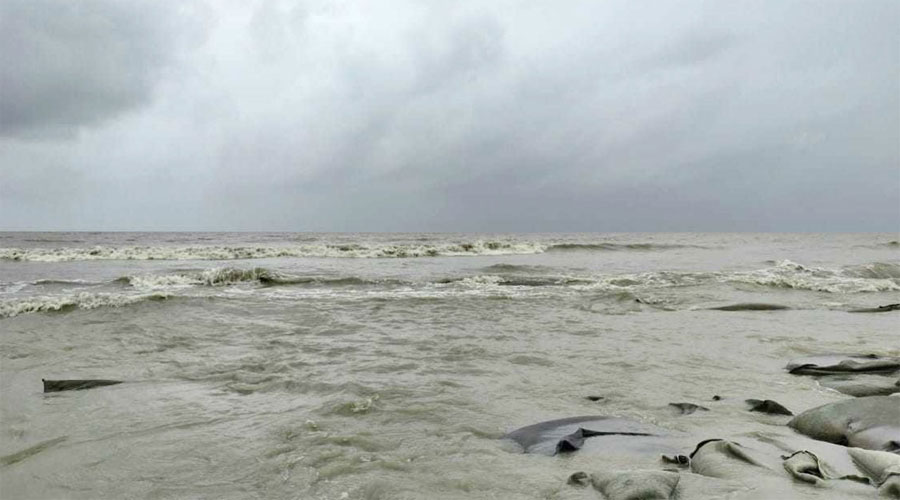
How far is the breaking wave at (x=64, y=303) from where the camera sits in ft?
32.8

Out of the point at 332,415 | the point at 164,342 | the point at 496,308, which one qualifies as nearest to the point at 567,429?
the point at 332,415

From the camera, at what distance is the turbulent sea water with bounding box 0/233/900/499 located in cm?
311

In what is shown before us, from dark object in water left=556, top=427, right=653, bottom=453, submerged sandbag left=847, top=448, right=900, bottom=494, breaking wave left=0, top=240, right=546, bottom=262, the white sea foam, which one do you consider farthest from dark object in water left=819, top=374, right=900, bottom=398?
breaking wave left=0, top=240, right=546, bottom=262

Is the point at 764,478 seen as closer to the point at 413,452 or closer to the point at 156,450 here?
the point at 413,452

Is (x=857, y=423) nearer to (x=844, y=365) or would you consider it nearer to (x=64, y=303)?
(x=844, y=365)

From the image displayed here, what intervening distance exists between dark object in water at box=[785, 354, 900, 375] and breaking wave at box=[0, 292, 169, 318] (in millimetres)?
11530

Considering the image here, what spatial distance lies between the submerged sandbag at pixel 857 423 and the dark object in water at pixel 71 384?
6024mm

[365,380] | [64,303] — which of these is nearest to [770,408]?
[365,380]

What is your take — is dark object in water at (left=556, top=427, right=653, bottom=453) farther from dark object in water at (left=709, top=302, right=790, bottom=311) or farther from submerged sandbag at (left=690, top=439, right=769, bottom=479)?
dark object in water at (left=709, top=302, right=790, bottom=311)

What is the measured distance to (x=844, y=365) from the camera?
5527mm

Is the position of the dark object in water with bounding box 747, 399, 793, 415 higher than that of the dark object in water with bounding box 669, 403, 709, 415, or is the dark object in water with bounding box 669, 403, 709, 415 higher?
the dark object in water with bounding box 747, 399, 793, 415

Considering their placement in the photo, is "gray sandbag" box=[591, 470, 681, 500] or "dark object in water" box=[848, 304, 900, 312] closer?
"gray sandbag" box=[591, 470, 681, 500]

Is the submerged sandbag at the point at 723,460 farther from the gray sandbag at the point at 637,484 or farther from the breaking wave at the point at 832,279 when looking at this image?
the breaking wave at the point at 832,279

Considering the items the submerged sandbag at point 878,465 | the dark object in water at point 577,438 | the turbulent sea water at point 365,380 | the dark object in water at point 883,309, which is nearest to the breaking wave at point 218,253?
the turbulent sea water at point 365,380
